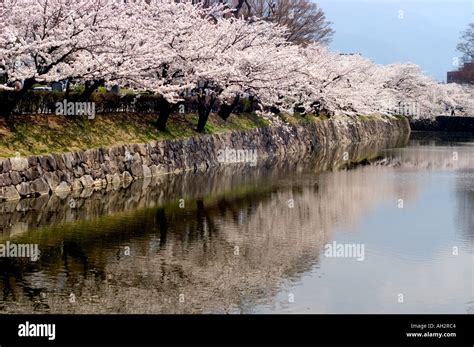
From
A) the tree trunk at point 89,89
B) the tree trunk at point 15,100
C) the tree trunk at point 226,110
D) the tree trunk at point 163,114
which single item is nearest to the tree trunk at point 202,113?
the tree trunk at point 163,114

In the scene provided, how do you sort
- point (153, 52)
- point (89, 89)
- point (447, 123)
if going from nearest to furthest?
point (89, 89) < point (153, 52) < point (447, 123)

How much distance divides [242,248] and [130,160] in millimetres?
12366

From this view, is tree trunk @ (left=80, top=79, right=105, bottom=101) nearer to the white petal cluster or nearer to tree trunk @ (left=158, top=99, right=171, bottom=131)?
the white petal cluster

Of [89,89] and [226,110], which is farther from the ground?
[89,89]

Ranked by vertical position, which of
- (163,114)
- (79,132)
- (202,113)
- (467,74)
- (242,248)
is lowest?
(242,248)

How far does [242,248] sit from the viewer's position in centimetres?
1703

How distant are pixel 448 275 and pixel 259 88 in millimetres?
23517

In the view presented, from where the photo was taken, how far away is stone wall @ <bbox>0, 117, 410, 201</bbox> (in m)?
22.6

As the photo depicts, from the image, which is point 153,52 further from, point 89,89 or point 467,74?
point 467,74

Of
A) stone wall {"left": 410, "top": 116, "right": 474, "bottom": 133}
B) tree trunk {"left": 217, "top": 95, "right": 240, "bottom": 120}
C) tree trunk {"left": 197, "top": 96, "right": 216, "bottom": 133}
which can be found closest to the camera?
tree trunk {"left": 197, "top": 96, "right": 216, "bottom": 133}

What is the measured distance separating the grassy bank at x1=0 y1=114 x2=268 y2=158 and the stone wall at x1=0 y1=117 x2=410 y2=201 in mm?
432

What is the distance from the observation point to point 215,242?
58.0 feet

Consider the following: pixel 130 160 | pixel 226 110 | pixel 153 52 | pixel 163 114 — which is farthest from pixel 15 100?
pixel 226 110

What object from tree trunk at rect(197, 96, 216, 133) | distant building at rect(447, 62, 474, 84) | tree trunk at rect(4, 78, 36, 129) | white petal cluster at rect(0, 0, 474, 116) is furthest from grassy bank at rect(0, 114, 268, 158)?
distant building at rect(447, 62, 474, 84)
